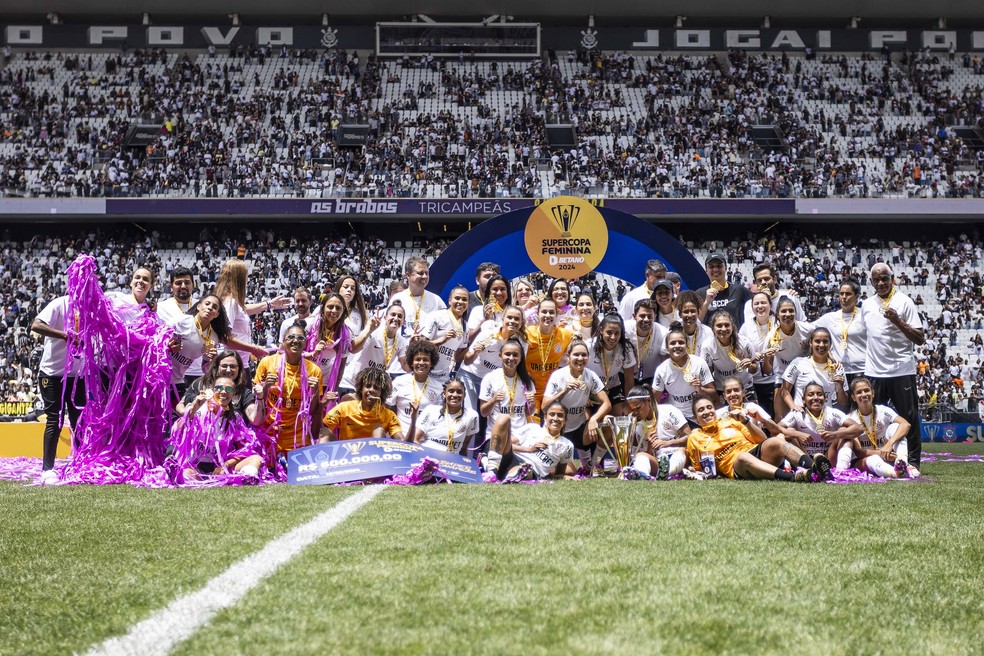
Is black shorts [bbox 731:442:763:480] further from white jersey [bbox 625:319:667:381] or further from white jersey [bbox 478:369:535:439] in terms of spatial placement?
white jersey [bbox 478:369:535:439]

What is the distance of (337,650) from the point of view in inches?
90.5

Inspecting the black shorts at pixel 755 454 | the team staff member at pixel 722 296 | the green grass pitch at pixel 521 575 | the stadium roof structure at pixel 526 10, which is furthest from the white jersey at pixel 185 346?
the stadium roof structure at pixel 526 10

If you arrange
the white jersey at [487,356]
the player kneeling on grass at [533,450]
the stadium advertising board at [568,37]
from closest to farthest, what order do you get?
the player kneeling on grass at [533,450] → the white jersey at [487,356] → the stadium advertising board at [568,37]

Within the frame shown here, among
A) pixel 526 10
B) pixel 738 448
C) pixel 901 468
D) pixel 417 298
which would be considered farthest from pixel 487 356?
pixel 526 10

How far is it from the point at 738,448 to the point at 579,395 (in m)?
1.41

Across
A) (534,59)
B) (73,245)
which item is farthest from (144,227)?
(534,59)

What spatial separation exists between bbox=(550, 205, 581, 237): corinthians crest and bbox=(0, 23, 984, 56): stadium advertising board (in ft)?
103

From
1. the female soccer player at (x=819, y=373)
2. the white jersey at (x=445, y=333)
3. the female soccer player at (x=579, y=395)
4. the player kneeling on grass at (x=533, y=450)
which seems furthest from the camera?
the white jersey at (x=445, y=333)

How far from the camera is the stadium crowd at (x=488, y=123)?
31.5 meters

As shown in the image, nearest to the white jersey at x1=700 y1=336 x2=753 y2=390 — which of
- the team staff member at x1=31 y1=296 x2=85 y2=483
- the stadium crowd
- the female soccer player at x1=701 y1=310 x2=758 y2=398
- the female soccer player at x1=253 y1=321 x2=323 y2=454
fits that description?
the female soccer player at x1=701 y1=310 x2=758 y2=398

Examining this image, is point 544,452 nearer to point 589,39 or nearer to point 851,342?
point 851,342

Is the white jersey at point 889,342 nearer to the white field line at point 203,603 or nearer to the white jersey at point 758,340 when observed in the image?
the white jersey at point 758,340

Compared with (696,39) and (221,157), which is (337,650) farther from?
(696,39)

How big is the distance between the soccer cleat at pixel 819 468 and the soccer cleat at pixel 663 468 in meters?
1.14
